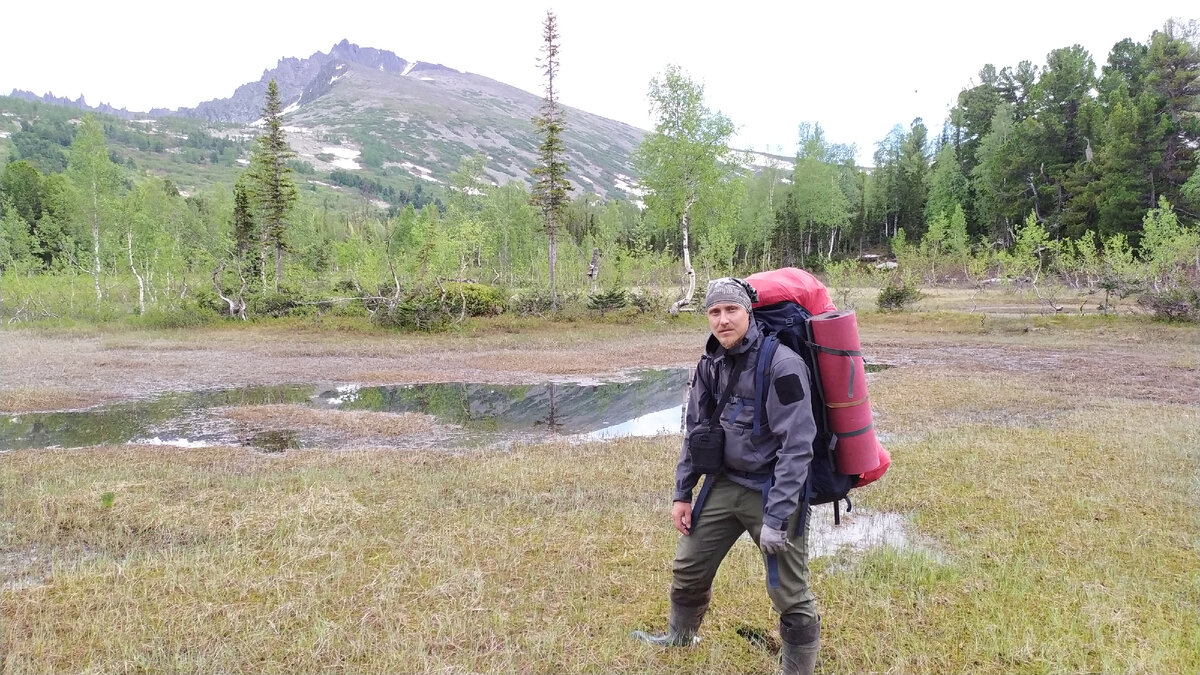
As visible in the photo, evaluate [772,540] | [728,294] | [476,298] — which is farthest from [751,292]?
[476,298]

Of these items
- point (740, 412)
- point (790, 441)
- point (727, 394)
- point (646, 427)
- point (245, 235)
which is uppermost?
→ point (245, 235)

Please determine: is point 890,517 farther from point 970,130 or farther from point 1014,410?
point 970,130

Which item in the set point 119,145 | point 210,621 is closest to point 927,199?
point 210,621

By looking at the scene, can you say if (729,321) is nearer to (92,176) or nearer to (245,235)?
(245,235)

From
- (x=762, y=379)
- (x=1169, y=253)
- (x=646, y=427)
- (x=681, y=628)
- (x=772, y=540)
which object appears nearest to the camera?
(x=772, y=540)

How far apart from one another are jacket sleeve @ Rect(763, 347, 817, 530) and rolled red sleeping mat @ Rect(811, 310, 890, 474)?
11.9 inches

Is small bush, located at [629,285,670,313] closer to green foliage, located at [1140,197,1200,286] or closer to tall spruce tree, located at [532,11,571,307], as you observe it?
tall spruce tree, located at [532,11,571,307]

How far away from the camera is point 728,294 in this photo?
3.85m

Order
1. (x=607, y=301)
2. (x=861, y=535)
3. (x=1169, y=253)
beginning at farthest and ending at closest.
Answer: (x=607, y=301) → (x=1169, y=253) → (x=861, y=535)

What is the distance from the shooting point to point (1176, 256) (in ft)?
119

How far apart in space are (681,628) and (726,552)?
2.78ft

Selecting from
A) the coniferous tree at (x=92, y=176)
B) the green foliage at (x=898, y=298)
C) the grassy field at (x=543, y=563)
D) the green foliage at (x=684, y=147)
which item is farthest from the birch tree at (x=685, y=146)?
the coniferous tree at (x=92, y=176)

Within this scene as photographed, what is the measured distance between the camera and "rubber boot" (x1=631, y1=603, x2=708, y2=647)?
454 cm

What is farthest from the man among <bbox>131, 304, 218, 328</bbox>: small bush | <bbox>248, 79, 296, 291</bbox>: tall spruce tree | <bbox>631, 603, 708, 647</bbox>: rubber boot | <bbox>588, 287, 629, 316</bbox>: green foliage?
<bbox>248, 79, 296, 291</bbox>: tall spruce tree
